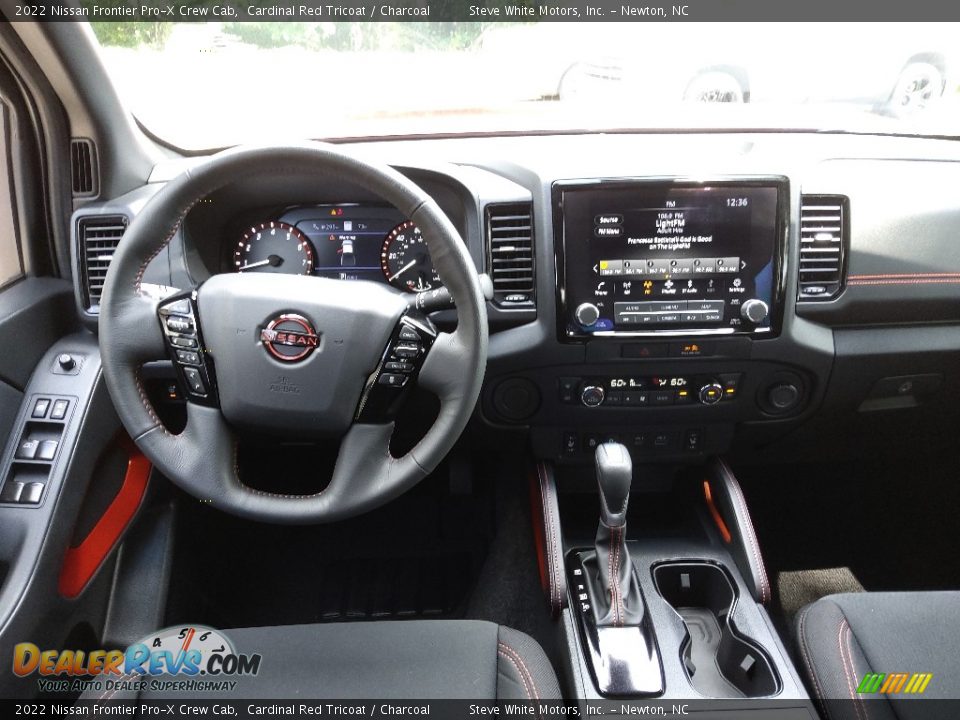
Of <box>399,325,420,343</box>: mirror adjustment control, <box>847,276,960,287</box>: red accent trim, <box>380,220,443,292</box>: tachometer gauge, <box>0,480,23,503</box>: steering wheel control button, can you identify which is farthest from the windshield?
<box>0,480,23,503</box>: steering wheel control button

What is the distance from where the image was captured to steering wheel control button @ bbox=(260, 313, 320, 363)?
1348 millimetres

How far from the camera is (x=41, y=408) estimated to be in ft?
5.47

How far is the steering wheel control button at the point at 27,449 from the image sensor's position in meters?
1.60

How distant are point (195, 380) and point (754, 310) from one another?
1252mm

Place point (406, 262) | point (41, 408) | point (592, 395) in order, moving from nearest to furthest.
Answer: point (41, 408)
point (406, 262)
point (592, 395)

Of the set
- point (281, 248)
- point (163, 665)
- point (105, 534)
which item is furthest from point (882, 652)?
point (105, 534)

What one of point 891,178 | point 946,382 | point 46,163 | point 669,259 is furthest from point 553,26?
point 946,382

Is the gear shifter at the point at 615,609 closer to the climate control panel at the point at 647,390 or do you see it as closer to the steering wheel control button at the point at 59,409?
the climate control panel at the point at 647,390

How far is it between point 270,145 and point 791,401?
1469mm

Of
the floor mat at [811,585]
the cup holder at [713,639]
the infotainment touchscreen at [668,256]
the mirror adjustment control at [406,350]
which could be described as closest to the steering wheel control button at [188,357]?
the mirror adjustment control at [406,350]

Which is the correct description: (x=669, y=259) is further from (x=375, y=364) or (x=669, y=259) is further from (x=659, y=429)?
(x=375, y=364)

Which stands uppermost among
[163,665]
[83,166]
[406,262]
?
[83,166]

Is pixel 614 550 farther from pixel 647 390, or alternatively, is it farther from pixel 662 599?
pixel 647 390

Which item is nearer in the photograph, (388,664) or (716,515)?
(388,664)
